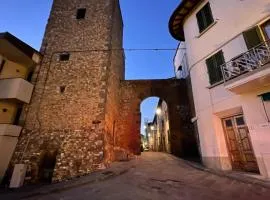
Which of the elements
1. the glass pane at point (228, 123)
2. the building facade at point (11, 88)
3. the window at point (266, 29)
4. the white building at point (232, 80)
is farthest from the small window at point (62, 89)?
the window at point (266, 29)

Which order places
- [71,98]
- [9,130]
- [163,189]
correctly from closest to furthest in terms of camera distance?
1. [163,189]
2. [9,130]
3. [71,98]

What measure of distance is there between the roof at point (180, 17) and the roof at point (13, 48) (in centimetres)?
922

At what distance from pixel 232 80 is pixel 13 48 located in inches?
463

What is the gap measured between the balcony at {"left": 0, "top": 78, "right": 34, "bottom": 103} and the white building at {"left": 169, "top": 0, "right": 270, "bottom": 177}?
394 inches

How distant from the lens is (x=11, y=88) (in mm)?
10242

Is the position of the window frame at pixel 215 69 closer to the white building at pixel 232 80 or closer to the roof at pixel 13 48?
the white building at pixel 232 80

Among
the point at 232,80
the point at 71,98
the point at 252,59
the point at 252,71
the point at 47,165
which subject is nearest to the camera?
the point at 252,71

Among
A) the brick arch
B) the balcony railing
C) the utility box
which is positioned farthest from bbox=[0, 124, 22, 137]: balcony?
the balcony railing

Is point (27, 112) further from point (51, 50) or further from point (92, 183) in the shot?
point (92, 183)

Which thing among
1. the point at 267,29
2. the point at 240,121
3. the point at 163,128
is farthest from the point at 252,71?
the point at 163,128

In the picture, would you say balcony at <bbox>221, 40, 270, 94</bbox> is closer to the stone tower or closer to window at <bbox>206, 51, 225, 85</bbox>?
window at <bbox>206, 51, 225, 85</bbox>

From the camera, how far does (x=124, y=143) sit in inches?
533

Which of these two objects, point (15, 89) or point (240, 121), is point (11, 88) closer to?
point (15, 89)

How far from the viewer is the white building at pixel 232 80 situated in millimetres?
5992
